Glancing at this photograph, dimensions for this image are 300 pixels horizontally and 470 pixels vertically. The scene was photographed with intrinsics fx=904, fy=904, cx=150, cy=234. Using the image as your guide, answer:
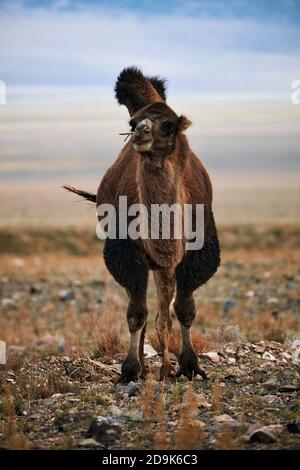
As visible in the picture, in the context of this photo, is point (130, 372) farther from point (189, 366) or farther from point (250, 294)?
point (250, 294)

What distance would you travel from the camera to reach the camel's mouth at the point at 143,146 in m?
8.69

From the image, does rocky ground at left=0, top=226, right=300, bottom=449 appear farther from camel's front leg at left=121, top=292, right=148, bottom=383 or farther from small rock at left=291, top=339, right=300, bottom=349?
camel's front leg at left=121, top=292, right=148, bottom=383

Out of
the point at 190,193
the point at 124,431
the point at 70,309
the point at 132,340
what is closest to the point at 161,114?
the point at 190,193

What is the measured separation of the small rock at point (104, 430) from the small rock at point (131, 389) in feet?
4.54

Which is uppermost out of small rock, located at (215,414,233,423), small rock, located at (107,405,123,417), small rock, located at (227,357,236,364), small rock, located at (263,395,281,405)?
small rock, located at (227,357,236,364)

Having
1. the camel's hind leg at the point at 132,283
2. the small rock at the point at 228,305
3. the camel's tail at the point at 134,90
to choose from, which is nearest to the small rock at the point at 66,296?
the small rock at the point at 228,305

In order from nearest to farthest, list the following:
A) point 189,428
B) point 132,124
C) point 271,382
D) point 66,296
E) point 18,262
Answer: point 189,428
point 132,124
point 271,382
point 66,296
point 18,262

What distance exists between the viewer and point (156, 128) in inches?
350

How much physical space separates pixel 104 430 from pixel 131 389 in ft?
5.45

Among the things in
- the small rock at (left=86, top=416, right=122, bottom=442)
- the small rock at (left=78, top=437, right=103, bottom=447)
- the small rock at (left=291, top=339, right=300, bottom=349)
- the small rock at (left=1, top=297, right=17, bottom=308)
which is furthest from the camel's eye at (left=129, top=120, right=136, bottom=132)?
the small rock at (left=1, top=297, right=17, bottom=308)

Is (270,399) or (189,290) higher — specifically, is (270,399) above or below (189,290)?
below

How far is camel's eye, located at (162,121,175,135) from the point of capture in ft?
29.3

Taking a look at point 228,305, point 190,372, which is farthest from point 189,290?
point 228,305
